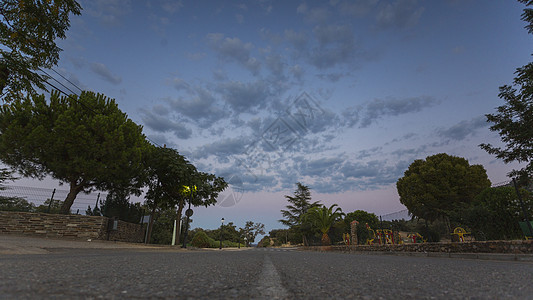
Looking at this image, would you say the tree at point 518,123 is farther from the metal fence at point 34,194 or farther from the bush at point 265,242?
the bush at point 265,242

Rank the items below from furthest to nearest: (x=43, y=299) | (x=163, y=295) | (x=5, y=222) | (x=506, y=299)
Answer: (x=5, y=222) < (x=506, y=299) < (x=163, y=295) < (x=43, y=299)

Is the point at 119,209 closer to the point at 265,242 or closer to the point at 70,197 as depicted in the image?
the point at 70,197

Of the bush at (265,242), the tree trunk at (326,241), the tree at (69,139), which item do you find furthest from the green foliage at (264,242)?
the tree at (69,139)

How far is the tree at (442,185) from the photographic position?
86.4 ft

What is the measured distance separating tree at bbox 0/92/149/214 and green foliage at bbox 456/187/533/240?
20.2 metres

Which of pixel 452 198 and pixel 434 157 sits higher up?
pixel 434 157

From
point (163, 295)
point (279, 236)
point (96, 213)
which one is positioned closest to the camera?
point (163, 295)

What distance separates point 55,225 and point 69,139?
5243mm

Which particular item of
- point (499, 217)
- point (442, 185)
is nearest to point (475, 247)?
point (499, 217)

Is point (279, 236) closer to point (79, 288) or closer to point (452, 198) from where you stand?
point (452, 198)

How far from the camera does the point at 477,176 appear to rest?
26.4m

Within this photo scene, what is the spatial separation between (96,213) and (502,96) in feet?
85.1

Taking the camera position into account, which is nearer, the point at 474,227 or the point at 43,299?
the point at 43,299

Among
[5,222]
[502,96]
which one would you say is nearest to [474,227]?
[502,96]
